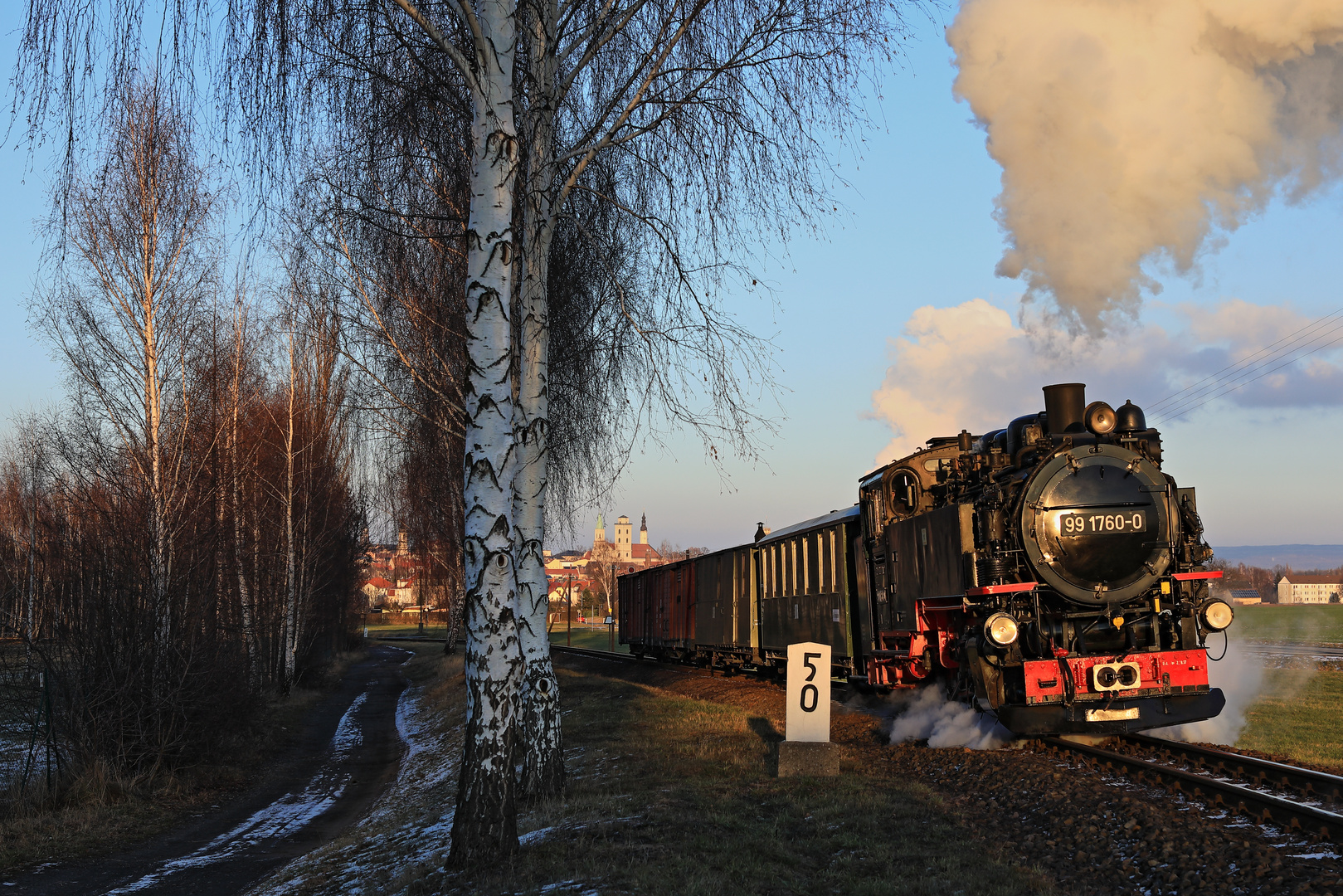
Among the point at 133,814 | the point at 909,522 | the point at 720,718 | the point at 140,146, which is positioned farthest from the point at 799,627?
the point at 140,146

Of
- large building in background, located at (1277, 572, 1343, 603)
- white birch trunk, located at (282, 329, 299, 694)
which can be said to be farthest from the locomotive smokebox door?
large building in background, located at (1277, 572, 1343, 603)

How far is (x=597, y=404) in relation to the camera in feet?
41.7

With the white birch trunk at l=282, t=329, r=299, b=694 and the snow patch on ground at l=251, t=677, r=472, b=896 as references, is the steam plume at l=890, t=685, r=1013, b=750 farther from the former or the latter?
the white birch trunk at l=282, t=329, r=299, b=694

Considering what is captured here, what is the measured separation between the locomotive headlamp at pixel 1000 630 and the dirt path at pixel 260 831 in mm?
7516

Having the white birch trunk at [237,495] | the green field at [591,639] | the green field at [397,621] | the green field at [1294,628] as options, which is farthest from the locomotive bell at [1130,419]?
the green field at [397,621]

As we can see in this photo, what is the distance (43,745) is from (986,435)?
512 inches

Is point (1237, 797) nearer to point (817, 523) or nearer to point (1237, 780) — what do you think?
point (1237, 780)

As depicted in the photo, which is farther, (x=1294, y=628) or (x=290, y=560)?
(x=1294, y=628)

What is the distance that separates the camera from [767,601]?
736 inches

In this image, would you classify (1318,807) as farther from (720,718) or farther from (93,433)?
(93,433)

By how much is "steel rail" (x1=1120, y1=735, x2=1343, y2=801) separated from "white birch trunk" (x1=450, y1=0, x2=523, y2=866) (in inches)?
229

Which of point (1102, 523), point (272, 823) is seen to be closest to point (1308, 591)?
point (1102, 523)

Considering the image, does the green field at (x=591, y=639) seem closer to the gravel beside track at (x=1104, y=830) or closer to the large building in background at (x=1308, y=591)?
the gravel beside track at (x=1104, y=830)

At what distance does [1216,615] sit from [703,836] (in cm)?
613
